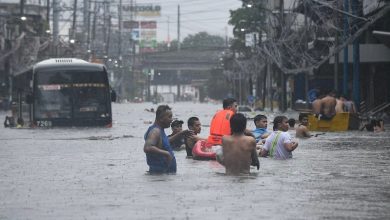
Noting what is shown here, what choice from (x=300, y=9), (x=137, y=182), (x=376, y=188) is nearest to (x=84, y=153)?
(x=137, y=182)

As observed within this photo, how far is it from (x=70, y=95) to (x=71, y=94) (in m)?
Answer: 0.06

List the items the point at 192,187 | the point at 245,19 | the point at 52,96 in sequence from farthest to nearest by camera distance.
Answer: the point at 245,19 < the point at 52,96 < the point at 192,187

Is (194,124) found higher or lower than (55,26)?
lower

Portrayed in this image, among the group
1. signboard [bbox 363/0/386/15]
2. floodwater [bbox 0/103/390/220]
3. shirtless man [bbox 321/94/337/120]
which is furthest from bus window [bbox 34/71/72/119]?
floodwater [bbox 0/103/390/220]

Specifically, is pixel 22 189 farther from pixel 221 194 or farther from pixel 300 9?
pixel 300 9

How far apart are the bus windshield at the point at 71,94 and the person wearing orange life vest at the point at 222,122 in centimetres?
2414

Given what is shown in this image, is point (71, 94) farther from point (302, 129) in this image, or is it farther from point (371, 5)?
point (302, 129)

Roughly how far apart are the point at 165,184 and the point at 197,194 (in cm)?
174

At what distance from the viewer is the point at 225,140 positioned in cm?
1753

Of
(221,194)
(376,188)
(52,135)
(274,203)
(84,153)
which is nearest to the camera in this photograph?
(274,203)

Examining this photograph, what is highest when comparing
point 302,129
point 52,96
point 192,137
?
point 52,96

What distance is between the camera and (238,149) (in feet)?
57.4

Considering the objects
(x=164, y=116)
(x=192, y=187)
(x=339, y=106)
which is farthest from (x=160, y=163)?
(x=339, y=106)

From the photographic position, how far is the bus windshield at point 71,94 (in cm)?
4659
